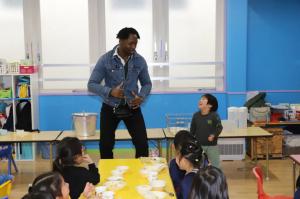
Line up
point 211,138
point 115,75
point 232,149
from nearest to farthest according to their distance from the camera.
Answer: point 115,75, point 211,138, point 232,149

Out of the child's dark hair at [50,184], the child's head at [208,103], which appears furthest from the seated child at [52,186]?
the child's head at [208,103]

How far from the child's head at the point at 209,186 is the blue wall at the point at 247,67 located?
4.60 meters

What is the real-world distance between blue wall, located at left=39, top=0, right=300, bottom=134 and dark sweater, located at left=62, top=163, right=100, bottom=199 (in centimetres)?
391

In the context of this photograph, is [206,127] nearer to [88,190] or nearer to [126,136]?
[126,136]

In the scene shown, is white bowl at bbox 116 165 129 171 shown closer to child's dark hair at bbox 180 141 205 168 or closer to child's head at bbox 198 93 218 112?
child's dark hair at bbox 180 141 205 168

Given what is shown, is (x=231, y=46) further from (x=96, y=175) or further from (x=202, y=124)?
(x=96, y=175)

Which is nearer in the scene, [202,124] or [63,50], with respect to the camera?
[202,124]

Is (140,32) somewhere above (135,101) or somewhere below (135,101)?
above

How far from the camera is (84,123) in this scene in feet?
17.7

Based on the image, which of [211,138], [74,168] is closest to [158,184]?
[74,168]

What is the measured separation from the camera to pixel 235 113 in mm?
5980

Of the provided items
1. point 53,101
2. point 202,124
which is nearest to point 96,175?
point 202,124

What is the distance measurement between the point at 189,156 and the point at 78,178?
82 cm

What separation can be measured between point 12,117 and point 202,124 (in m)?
3.37
